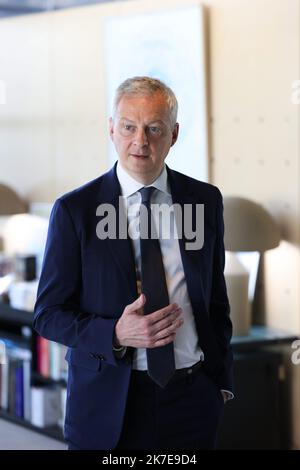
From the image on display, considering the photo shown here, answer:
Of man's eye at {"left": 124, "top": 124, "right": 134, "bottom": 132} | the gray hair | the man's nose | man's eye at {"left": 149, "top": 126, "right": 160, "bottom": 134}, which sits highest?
the gray hair

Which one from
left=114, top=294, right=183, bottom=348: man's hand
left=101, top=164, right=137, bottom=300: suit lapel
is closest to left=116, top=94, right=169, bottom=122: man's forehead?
left=101, top=164, right=137, bottom=300: suit lapel

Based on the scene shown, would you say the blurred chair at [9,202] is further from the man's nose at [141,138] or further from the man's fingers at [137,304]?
the man's fingers at [137,304]

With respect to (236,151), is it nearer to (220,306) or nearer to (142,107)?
(220,306)

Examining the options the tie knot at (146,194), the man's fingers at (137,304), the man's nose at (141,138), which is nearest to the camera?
the man's fingers at (137,304)

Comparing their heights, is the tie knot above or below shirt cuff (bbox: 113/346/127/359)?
above

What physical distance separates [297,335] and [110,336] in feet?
5.89

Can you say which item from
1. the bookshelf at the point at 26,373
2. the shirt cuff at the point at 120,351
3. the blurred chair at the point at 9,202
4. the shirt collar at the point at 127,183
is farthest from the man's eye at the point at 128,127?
the blurred chair at the point at 9,202

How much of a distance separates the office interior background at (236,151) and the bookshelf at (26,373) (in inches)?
0.4

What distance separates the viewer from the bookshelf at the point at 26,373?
4.06 m

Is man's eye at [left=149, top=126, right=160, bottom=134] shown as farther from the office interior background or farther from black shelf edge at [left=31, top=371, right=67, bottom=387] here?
black shelf edge at [left=31, top=371, right=67, bottom=387]

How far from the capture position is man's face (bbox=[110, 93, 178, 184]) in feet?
5.99

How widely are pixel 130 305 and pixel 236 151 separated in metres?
1.89

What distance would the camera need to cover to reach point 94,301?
5.99 feet

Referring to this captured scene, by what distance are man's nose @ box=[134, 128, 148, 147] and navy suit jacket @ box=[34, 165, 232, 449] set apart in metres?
0.15
